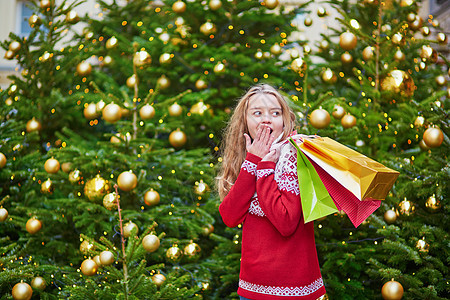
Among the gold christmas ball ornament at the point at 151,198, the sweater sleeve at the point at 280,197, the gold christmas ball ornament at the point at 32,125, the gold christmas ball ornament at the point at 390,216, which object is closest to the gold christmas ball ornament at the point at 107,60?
the gold christmas ball ornament at the point at 32,125

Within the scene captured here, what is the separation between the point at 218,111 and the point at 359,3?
198 cm

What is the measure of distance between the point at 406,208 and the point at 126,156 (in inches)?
88.1

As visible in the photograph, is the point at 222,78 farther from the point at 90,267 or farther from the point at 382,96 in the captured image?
the point at 90,267

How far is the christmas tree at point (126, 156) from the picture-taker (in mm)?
3221

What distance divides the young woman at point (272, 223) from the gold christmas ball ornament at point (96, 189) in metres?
1.66

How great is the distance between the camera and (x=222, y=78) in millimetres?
5016

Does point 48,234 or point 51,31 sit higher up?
point 51,31

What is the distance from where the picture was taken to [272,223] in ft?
6.35

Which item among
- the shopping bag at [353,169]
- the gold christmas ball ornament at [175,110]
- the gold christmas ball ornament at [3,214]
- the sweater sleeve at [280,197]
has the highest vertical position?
the shopping bag at [353,169]

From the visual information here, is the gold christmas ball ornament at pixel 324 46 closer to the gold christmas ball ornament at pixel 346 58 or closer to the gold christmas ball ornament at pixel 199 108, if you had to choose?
the gold christmas ball ornament at pixel 346 58

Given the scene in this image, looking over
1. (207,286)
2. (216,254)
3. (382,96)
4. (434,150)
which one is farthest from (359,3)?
(207,286)

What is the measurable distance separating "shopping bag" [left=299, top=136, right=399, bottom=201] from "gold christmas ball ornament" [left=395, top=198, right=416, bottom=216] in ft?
5.41

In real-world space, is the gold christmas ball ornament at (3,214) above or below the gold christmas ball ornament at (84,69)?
below

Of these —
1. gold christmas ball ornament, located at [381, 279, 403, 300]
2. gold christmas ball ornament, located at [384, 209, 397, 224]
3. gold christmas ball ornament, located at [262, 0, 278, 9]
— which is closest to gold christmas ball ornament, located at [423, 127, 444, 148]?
gold christmas ball ornament, located at [384, 209, 397, 224]
